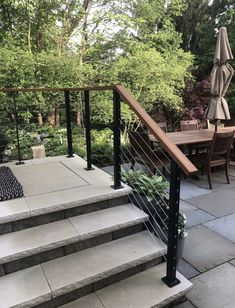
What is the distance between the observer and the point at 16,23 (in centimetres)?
562

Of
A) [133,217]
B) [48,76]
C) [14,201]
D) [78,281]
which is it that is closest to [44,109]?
[48,76]

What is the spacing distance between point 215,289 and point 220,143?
7.89 ft

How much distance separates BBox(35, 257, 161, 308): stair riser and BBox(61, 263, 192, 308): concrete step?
0.03 m

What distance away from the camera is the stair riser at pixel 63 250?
180 centimetres

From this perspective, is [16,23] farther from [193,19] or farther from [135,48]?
[193,19]

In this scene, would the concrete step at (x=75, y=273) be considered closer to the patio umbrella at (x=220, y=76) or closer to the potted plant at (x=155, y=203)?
the potted plant at (x=155, y=203)

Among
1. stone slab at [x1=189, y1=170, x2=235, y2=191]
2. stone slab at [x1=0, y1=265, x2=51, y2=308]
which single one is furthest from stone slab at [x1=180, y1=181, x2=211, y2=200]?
stone slab at [x1=0, y1=265, x2=51, y2=308]

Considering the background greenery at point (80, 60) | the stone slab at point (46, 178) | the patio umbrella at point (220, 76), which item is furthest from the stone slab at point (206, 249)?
the background greenery at point (80, 60)

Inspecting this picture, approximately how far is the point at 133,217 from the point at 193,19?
864 cm

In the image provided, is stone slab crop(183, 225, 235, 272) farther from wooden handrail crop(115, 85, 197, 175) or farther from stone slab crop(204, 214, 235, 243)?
wooden handrail crop(115, 85, 197, 175)

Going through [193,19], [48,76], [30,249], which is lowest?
[30,249]

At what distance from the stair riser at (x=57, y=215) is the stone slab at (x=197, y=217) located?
84 centimetres

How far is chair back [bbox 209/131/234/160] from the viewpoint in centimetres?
379

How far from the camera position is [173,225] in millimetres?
1713
